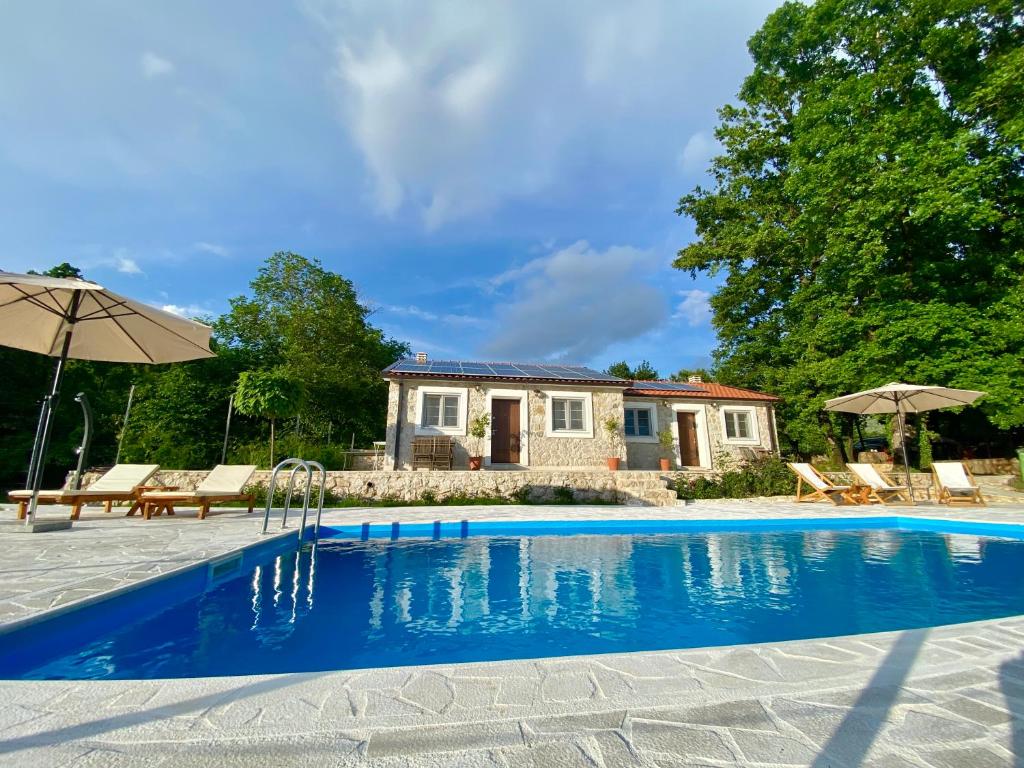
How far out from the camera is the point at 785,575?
509 cm

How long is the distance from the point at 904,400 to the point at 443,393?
43.2 feet

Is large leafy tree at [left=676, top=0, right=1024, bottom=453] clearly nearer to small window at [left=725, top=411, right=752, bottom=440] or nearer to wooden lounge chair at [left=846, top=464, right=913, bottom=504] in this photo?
small window at [left=725, top=411, right=752, bottom=440]

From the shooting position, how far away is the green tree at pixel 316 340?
2016 centimetres

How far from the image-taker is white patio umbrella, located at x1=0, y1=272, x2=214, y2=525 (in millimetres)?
5430

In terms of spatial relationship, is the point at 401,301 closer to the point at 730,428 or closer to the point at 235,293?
the point at 235,293

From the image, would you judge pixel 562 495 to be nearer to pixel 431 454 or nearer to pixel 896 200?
pixel 431 454

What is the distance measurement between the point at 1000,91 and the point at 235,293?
32.9m

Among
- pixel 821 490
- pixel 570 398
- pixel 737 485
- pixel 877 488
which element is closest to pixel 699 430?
pixel 737 485

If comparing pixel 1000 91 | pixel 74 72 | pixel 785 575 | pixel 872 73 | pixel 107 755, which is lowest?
pixel 785 575

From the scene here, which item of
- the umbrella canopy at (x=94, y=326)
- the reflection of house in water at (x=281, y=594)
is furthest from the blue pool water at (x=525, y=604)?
the umbrella canopy at (x=94, y=326)

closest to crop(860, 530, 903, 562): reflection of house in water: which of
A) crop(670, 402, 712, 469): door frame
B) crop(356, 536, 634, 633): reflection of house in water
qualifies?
crop(356, 536, 634, 633): reflection of house in water

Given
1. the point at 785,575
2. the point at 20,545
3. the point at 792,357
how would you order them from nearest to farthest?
the point at 20,545 < the point at 785,575 < the point at 792,357

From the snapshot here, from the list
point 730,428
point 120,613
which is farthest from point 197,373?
point 730,428

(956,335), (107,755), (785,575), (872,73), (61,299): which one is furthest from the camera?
(872,73)
